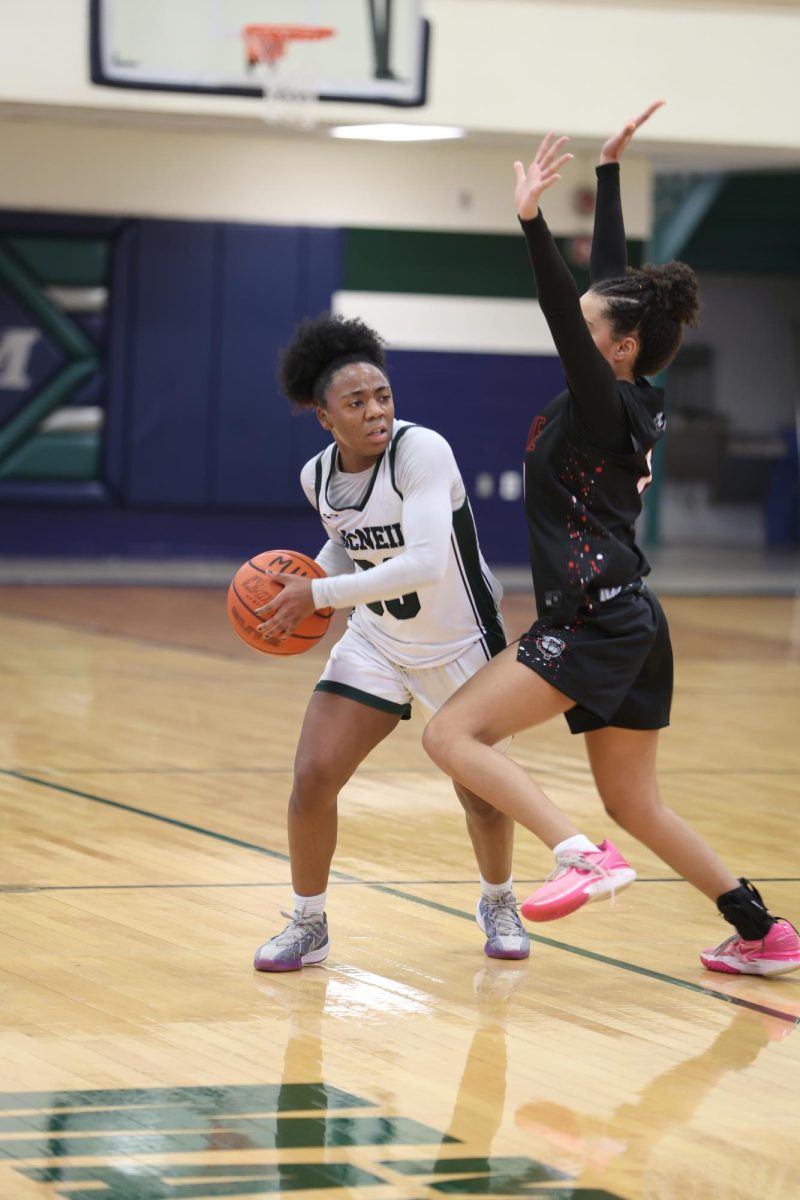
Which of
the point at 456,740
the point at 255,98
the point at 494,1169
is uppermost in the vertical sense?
the point at 255,98

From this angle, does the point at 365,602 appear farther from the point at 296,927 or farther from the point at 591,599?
the point at 296,927

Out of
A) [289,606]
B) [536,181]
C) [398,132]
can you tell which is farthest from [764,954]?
[398,132]

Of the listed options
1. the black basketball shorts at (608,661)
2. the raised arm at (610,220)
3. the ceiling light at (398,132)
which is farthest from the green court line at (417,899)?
the ceiling light at (398,132)

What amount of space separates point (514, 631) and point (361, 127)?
4.43 meters

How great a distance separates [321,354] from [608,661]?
891 millimetres

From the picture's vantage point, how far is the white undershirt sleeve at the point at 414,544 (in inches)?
146

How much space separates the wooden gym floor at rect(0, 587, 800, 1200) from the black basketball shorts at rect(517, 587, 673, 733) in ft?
1.98

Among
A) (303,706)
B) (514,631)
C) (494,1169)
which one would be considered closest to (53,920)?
(494,1169)

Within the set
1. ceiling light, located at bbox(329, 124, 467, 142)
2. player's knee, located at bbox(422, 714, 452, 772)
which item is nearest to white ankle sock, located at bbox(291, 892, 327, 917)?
player's knee, located at bbox(422, 714, 452, 772)

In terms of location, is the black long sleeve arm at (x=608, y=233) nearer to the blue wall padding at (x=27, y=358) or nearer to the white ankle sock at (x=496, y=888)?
the white ankle sock at (x=496, y=888)

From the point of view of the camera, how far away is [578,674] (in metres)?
3.71

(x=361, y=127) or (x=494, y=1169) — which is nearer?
(x=494, y=1169)

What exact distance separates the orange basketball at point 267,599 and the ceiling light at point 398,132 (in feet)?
30.3

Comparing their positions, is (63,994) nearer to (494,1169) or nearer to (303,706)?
(494,1169)
